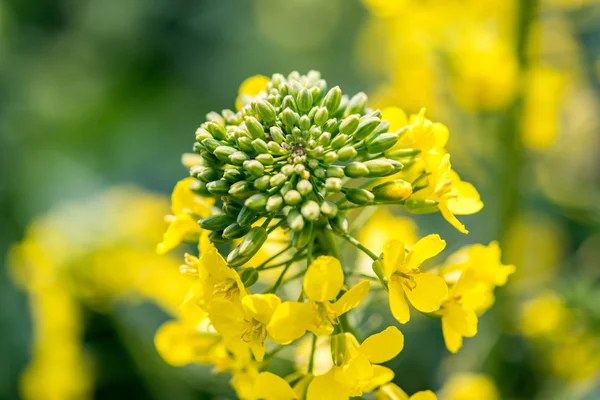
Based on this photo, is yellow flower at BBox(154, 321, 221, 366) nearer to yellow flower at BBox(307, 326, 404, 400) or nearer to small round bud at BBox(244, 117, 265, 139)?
yellow flower at BBox(307, 326, 404, 400)

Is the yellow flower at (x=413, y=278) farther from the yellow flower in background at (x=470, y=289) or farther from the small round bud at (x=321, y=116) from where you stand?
the small round bud at (x=321, y=116)

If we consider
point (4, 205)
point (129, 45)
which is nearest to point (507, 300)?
point (4, 205)

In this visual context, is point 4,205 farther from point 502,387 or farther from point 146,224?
point 502,387

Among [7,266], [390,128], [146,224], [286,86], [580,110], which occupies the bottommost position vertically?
[7,266]

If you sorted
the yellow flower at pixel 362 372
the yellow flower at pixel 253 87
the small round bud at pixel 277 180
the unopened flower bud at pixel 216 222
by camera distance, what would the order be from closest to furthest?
1. the yellow flower at pixel 362 372
2. the small round bud at pixel 277 180
3. the unopened flower bud at pixel 216 222
4. the yellow flower at pixel 253 87

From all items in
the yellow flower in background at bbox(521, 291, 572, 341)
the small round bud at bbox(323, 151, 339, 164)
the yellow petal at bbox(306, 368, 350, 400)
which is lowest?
the yellow flower in background at bbox(521, 291, 572, 341)

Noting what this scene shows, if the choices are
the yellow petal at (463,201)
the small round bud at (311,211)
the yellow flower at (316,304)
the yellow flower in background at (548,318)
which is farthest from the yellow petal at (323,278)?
the yellow flower in background at (548,318)

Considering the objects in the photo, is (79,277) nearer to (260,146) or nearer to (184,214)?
(184,214)

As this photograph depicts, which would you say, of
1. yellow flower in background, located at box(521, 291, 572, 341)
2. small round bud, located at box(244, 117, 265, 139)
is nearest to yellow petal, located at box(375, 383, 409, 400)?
small round bud, located at box(244, 117, 265, 139)
